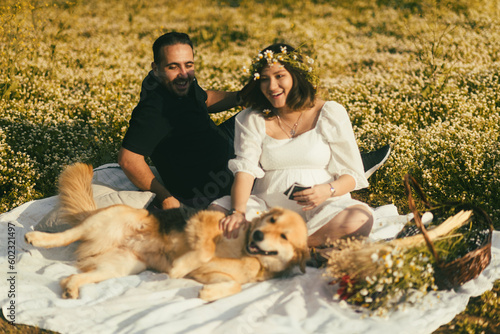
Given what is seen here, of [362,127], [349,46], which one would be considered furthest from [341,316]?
[349,46]

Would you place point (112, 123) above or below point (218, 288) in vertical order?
above

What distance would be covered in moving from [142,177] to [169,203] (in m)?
0.41

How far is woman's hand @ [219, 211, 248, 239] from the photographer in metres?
4.05

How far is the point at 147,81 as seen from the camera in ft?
17.8

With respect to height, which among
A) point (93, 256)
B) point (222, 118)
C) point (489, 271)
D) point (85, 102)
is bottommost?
point (489, 271)

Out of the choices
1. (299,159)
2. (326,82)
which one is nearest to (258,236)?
(299,159)

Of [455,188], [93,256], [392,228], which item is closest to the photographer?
[93,256]

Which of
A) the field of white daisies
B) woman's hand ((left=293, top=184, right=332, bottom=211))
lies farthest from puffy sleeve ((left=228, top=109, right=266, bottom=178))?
the field of white daisies

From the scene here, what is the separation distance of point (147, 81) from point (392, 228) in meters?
3.13

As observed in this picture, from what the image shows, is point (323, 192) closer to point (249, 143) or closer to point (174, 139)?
point (249, 143)

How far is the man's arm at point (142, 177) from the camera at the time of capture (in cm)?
501

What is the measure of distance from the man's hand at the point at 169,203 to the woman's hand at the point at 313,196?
1309 mm

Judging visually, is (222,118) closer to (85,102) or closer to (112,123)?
(112,123)

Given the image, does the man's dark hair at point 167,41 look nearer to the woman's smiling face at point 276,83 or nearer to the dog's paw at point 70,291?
the woman's smiling face at point 276,83
